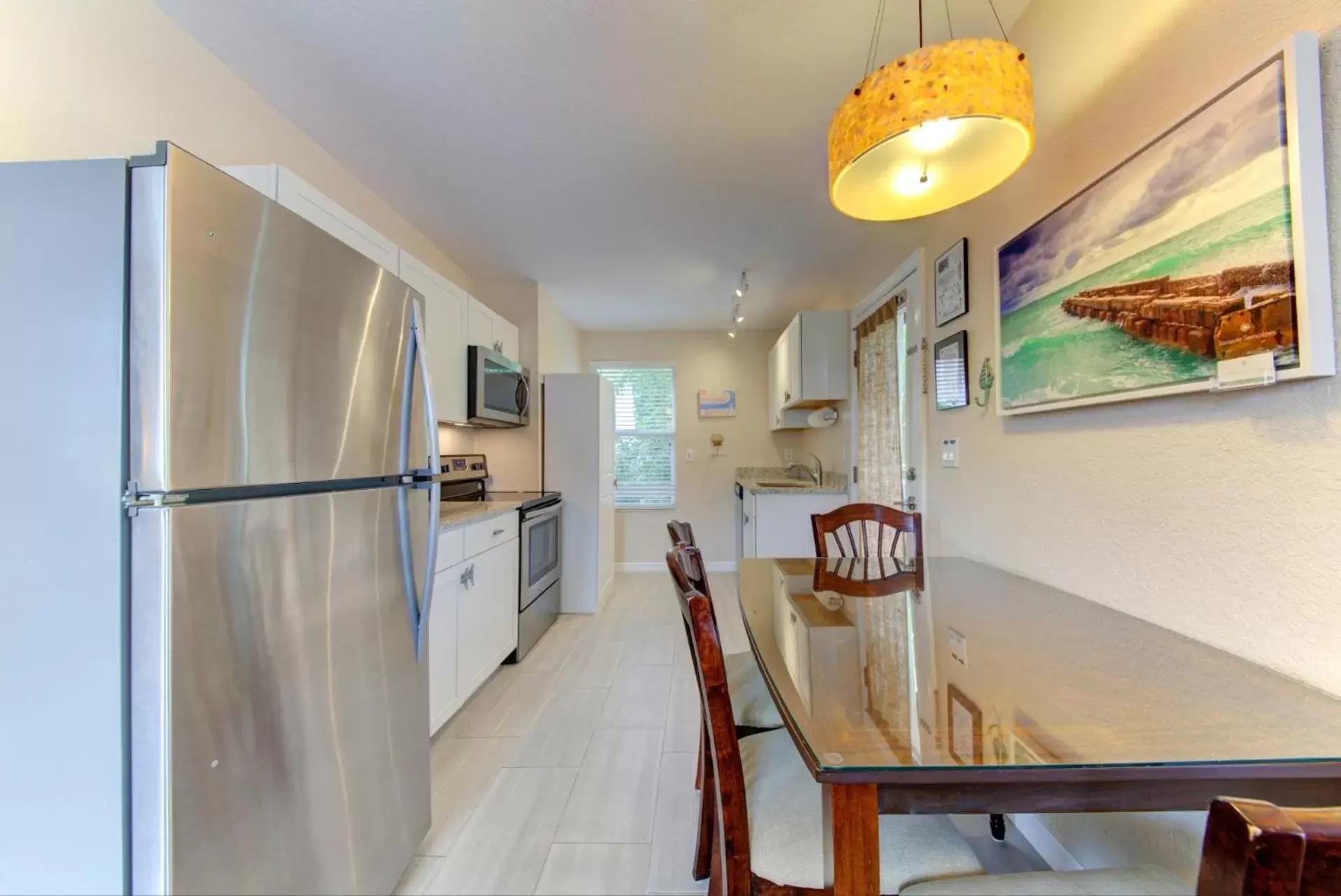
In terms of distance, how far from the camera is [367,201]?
2436 millimetres

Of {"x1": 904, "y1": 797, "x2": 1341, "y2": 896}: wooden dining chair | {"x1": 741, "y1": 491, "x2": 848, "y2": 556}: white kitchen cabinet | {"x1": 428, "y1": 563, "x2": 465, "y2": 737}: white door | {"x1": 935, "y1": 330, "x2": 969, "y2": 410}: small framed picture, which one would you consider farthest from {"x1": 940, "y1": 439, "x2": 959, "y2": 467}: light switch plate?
{"x1": 428, "y1": 563, "x2": 465, "y2": 737}: white door

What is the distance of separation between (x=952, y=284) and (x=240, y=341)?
7.64ft

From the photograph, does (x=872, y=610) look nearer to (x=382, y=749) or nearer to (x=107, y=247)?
(x=382, y=749)

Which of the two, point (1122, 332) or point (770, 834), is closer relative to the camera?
point (770, 834)

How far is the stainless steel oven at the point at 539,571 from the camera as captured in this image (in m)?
2.95

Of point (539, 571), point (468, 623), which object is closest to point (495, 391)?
point (539, 571)

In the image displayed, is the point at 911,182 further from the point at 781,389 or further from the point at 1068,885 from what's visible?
the point at 781,389

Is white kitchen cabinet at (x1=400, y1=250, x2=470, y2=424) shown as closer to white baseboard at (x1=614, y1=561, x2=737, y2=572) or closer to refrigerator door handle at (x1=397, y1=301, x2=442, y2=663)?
refrigerator door handle at (x1=397, y1=301, x2=442, y2=663)

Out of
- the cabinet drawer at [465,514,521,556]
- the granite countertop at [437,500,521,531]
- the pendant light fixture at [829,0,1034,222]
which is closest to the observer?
the pendant light fixture at [829,0,1034,222]

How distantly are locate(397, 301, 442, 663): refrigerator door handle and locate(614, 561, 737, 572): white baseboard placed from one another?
12.1ft

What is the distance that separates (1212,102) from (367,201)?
299cm

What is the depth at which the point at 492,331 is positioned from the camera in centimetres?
324

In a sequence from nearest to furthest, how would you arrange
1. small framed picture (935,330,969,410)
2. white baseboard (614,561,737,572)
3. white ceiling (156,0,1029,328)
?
white ceiling (156,0,1029,328) < small framed picture (935,330,969,410) < white baseboard (614,561,737,572)

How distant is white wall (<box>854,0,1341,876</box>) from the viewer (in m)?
0.83
